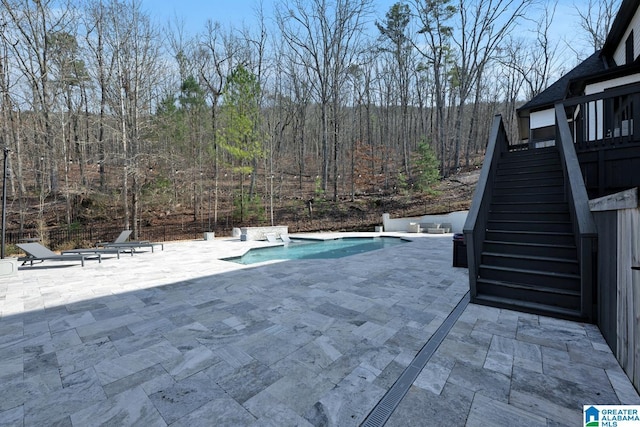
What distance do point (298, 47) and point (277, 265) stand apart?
61.5ft

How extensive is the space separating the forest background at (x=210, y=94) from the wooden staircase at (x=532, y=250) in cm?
1150

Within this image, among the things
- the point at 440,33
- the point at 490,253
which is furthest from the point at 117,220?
the point at 440,33

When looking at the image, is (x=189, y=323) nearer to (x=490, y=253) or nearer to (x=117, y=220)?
(x=490, y=253)

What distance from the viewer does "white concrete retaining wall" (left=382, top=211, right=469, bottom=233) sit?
15298 millimetres

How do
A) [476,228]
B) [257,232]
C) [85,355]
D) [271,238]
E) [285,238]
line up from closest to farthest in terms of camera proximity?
[85,355]
[476,228]
[271,238]
[285,238]
[257,232]

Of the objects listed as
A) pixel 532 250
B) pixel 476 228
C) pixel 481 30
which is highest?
pixel 481 30

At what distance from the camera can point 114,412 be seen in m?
2.07

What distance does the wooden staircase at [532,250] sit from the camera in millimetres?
3873

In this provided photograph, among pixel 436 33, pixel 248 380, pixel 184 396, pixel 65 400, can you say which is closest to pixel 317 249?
pixel 248 380

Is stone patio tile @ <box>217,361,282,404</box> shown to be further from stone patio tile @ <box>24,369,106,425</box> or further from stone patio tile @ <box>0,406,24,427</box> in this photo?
stone patio tile @ <box>0,406,24,427</box>

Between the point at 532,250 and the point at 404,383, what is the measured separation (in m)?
3.64

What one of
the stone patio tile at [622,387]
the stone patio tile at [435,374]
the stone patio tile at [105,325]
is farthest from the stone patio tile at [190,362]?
the stone patio tile at [622,387]

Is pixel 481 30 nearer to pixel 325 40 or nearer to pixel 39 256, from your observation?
pixel 325 40

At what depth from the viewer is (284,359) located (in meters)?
2.77
